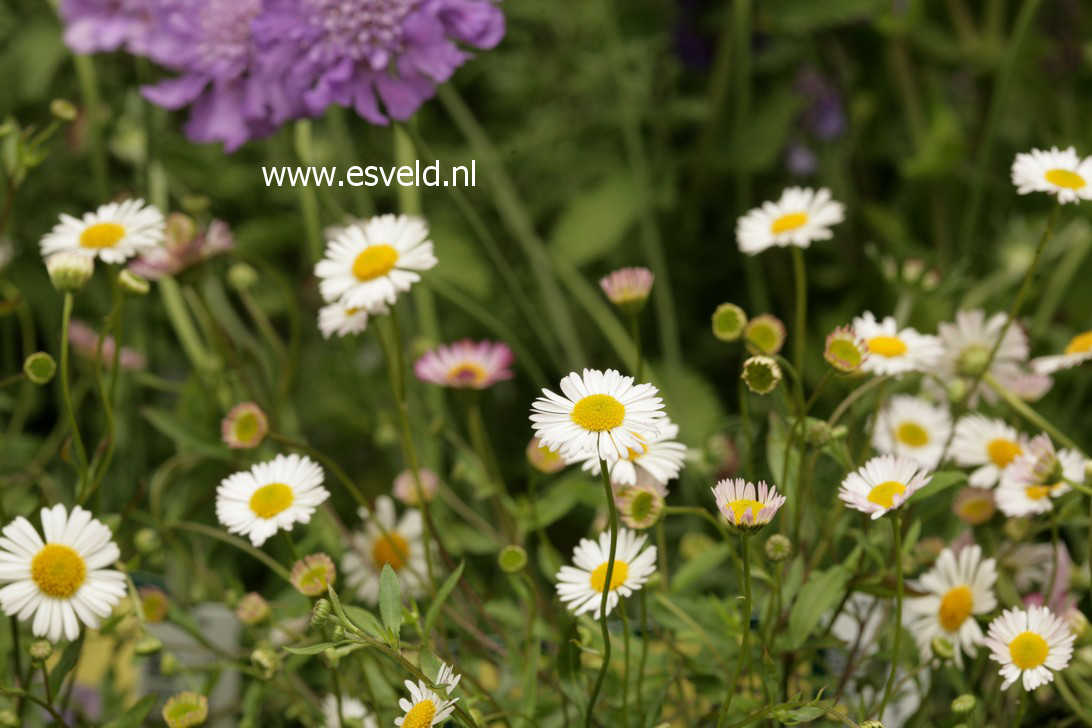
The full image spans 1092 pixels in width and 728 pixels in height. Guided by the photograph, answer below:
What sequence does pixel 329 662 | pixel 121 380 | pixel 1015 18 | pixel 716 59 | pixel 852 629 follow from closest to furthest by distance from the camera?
pixel 329 662, pixel 852 629, pixel 121 380, pixel 716 59, pixel 1015 18

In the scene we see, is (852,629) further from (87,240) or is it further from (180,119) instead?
(180,119)

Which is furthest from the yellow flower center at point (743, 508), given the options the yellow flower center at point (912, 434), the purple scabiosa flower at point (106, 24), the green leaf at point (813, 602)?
the purple scabiosa flower at point (106, 24)

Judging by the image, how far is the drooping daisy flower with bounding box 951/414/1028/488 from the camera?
0.48 meters

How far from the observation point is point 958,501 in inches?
19.7

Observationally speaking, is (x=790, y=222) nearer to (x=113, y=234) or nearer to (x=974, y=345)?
(x=974, y=345)

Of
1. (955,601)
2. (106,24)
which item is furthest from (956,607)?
(106,24)

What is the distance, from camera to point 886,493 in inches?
14.8

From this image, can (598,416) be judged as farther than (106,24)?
No

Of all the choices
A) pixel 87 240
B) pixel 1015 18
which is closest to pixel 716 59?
pixel 1015 18

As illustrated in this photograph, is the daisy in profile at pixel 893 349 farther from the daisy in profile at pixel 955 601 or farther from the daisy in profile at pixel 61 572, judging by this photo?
the daisy in profile at pixel 61 572

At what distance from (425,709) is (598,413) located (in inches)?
4.1

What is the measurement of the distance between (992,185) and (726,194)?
0.67ft

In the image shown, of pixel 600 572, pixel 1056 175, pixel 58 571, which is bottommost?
pixel 58 571

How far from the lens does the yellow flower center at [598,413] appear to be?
0.35 m
